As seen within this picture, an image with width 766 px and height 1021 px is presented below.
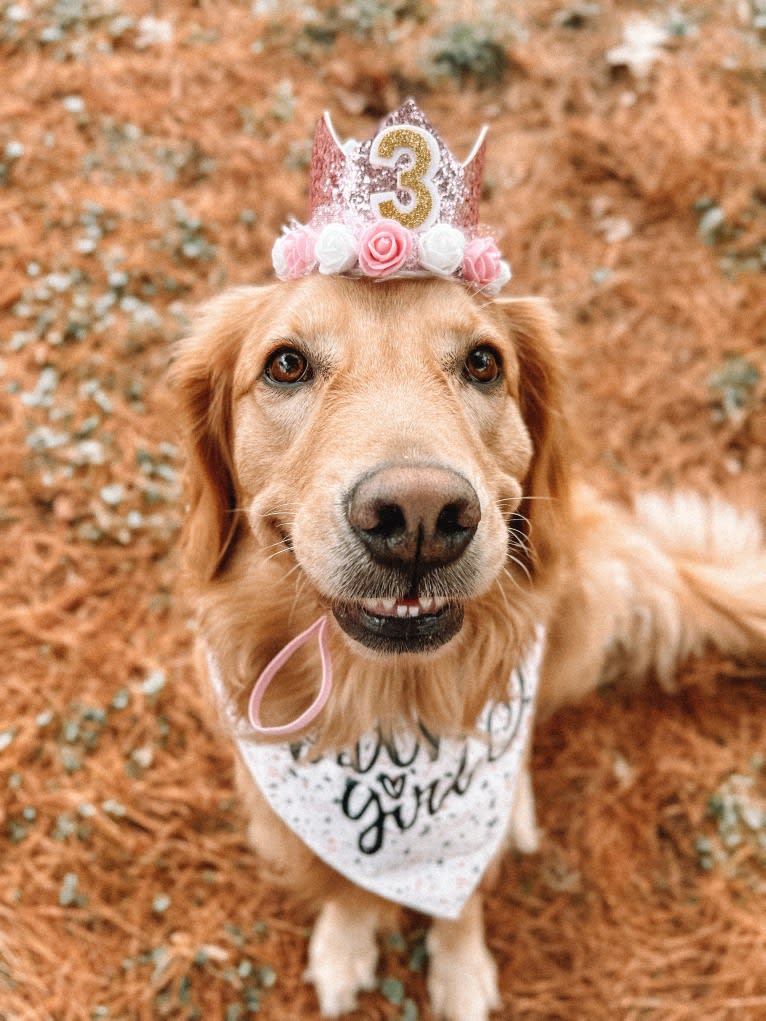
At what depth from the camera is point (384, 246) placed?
6.41ft

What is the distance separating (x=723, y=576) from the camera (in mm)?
3430

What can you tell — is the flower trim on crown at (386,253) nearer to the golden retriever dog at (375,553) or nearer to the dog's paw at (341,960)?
the golden retriever dog at (375,553)

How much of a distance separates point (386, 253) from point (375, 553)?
28.2 inches

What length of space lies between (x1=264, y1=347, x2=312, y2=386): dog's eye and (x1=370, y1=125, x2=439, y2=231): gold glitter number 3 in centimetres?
41

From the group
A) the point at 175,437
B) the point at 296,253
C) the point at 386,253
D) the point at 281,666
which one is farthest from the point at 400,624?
the point at 175,437

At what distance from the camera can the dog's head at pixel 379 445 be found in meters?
1.76

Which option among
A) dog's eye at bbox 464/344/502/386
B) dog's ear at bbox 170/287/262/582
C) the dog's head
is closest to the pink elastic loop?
the dog's head

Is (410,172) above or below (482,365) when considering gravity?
above

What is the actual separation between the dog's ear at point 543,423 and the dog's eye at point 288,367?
642mm

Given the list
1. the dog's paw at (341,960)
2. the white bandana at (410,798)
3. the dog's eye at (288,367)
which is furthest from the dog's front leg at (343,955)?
the dog's eye at (288,367)

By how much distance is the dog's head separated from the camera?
1758 mm

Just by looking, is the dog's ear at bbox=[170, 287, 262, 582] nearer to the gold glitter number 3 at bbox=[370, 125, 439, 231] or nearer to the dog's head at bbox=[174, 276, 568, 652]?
the dog's head at bbox=[174, 276, 568, 652]

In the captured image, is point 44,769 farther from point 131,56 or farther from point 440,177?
point 131,56

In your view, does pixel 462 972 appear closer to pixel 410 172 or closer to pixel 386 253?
pixel 386 253
